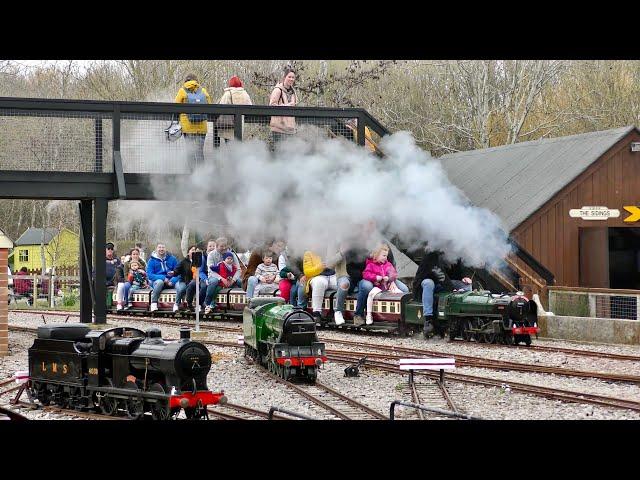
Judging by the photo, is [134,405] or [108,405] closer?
[134,405]

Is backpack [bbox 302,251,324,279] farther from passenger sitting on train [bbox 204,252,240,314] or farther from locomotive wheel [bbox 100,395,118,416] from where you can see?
locomotive wheel [bbox 100,395,118,416]

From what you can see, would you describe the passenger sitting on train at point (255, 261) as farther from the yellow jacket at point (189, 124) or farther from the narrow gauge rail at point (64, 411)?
the narrow gauge rail at point (64, 411)

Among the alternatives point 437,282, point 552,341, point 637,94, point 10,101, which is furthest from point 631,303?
point 637,94

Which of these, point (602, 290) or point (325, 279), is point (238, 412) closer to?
point (325, 279)

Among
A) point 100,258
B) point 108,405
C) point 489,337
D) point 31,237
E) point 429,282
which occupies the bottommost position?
point 108,405

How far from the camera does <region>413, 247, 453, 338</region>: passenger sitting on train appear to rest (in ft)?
65.1

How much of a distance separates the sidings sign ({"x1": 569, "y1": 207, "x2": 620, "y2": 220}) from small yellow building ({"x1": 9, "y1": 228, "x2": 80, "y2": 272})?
976 inches

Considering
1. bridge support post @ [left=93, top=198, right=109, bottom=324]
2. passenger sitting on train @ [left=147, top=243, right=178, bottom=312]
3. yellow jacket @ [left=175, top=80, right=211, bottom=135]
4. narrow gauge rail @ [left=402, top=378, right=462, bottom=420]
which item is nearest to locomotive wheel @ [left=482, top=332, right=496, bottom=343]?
narrow gauge rail @ [left=402, top=378, right=462, bottom=420]

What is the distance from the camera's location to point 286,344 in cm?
1434

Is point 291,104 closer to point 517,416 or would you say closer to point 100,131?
point 100,131

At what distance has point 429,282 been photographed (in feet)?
65.0

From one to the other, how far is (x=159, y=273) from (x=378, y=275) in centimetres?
887

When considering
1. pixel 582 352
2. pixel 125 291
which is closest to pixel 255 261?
pixel 125 291
